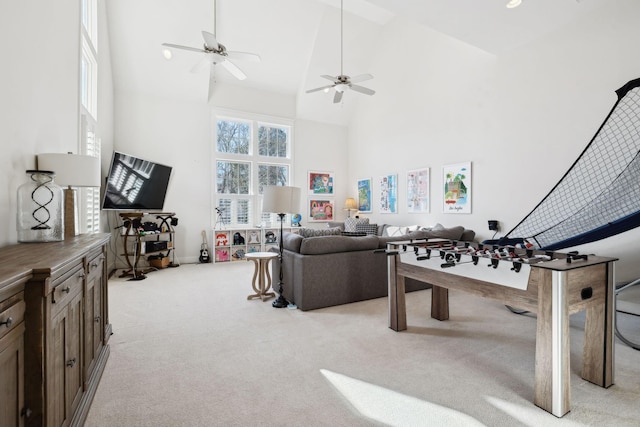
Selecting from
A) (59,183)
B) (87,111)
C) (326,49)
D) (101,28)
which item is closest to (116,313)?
(59,183)

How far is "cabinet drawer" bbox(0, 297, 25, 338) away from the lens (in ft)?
2.99

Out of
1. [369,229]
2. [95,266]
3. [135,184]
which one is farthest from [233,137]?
[95,266]

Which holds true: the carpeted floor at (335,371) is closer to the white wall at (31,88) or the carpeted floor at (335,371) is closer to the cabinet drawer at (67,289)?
the cabinet drawer at (67,289)

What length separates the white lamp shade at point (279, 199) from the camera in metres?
3.51

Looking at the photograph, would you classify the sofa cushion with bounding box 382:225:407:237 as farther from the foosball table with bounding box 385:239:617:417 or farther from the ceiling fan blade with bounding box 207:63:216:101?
the ceiling fan blade with bounding box 207:63:216:101

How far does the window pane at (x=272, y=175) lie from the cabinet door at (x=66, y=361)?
588 centimetres

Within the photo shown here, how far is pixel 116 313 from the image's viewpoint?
3.42m

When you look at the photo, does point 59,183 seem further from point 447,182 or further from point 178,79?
point 447,182

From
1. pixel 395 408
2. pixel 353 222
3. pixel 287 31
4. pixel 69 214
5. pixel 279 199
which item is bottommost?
pixel 395 408

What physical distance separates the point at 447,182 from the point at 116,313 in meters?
5.28

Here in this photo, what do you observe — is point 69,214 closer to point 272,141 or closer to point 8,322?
point 8,322

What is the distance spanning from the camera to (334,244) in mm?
3621

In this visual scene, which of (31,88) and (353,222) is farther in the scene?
(353,222)

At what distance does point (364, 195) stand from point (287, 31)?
4.04 metres
